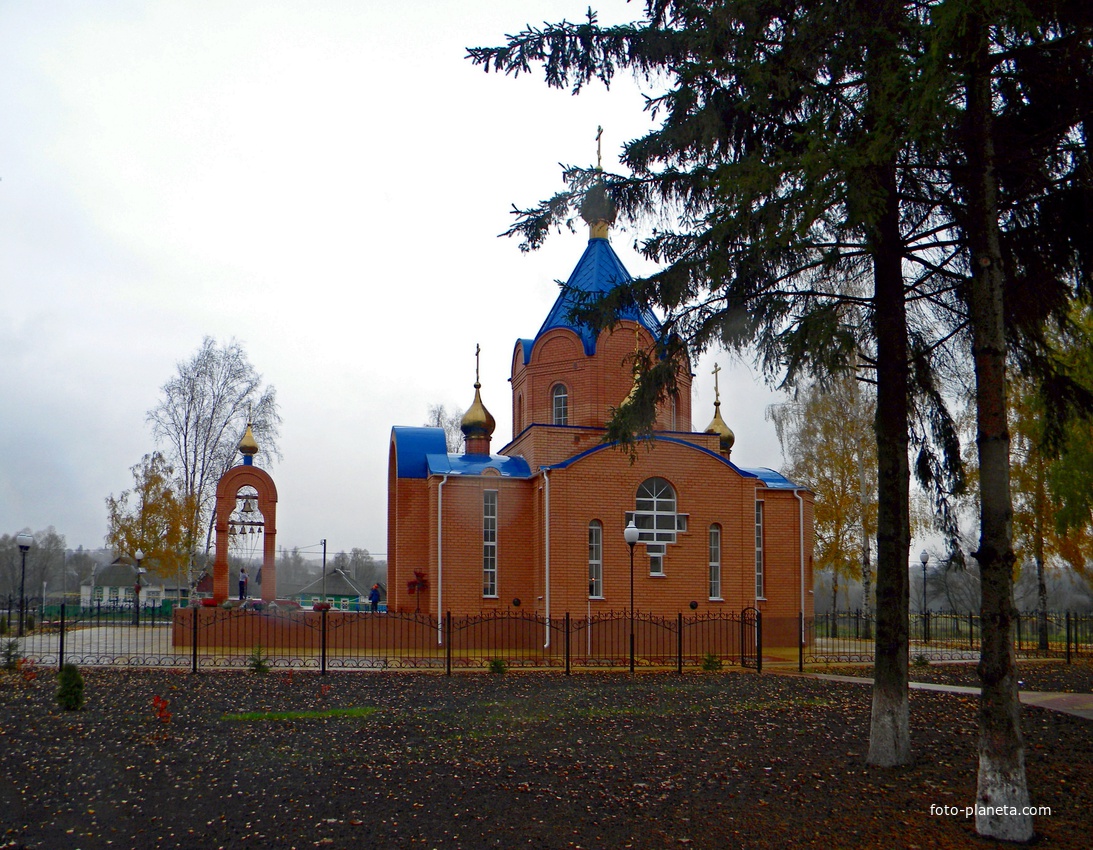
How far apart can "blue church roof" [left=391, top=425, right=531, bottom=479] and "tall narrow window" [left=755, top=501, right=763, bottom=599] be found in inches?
212

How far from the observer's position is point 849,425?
26578mm

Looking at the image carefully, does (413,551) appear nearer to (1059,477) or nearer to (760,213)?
(1059,477)

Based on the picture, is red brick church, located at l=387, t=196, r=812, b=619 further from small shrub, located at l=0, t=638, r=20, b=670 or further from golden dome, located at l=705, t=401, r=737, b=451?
small shrub, located at l=0, t=638, r=20, b=670

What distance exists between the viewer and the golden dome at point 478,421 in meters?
21.8

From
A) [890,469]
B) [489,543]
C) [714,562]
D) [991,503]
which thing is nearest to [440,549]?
[489,543]

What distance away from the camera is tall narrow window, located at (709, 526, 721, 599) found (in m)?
19.2

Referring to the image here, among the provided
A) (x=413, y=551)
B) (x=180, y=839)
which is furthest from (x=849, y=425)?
(x=180, y=839)

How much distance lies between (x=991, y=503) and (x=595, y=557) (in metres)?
13.2

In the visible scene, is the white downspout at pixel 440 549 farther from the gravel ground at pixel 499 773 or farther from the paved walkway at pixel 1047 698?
the paved walkway at pixel 1047 698

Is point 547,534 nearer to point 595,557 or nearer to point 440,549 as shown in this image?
point 595,557

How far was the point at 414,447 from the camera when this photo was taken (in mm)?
21656

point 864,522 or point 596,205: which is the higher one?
point 596,205

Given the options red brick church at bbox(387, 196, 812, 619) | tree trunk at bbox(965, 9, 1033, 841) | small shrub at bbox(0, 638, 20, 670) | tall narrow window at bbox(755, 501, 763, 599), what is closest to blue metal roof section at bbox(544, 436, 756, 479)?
red brick church at bbox(387, 196, 812, 619)

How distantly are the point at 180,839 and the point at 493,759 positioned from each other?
2684 mm
